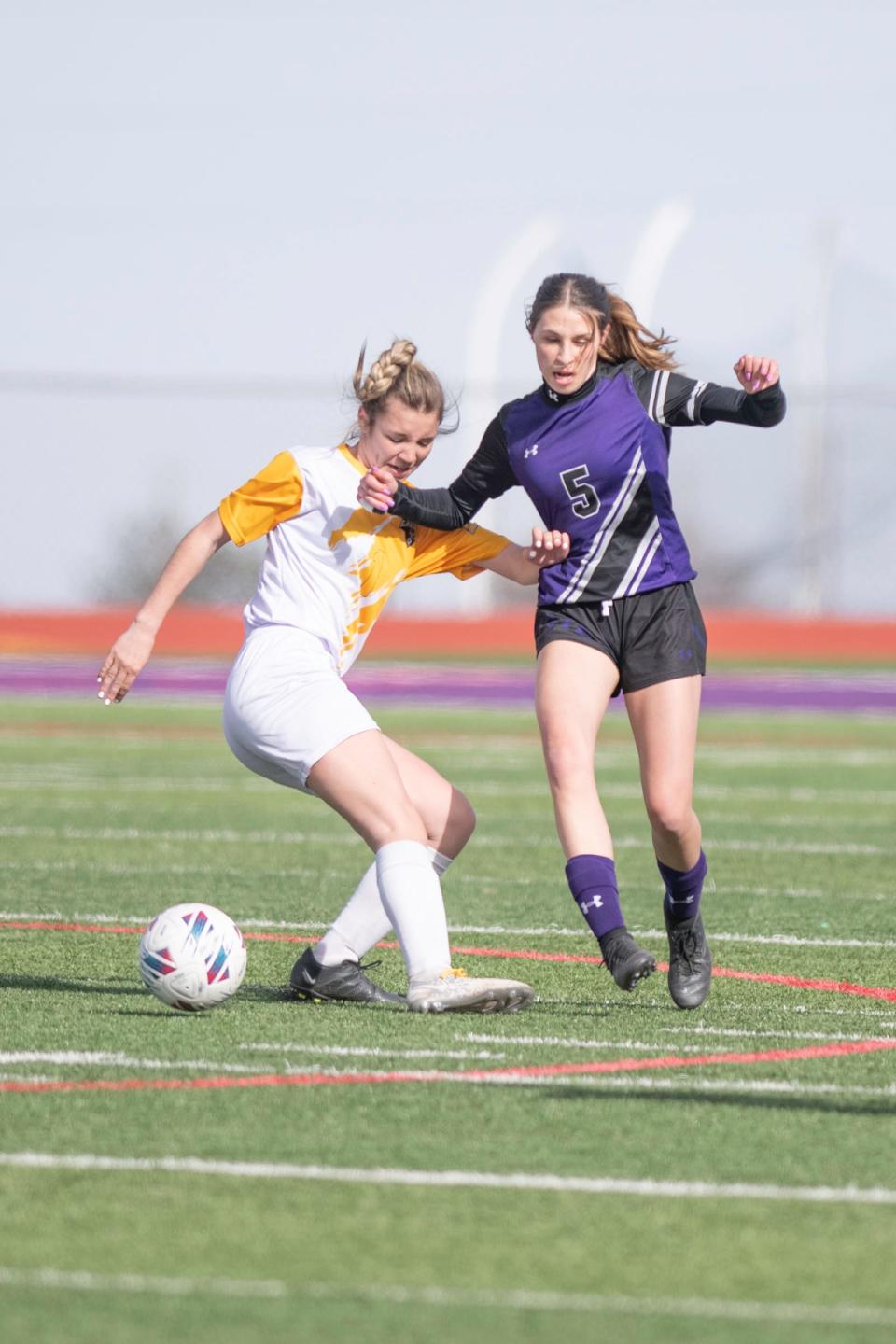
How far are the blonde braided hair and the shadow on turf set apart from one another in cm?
222

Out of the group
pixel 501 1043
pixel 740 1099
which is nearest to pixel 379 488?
pixel 501 1043

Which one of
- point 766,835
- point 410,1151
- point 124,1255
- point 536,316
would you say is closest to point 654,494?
point 536,316

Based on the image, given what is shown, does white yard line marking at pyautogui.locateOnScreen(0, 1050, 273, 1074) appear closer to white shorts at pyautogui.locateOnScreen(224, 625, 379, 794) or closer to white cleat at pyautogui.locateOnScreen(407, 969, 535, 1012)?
white cleat at pyautogui.locateOnScreen(407, 969, 535, 1012)

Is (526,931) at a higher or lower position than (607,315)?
lower

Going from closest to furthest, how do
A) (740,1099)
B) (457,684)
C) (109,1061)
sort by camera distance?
(740,1099)
(109,1061)
(457,684)

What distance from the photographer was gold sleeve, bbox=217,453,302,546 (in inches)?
261

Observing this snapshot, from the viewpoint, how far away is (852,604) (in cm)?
3731

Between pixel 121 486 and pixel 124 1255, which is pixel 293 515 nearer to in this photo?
pixel 124 1255

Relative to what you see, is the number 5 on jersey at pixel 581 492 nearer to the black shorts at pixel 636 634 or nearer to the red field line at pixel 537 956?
the black shorts at pixel 636 634

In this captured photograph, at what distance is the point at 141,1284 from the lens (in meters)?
3.60

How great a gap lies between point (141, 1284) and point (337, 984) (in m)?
3.21

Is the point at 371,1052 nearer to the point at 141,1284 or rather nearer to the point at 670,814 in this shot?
the point at 670,814

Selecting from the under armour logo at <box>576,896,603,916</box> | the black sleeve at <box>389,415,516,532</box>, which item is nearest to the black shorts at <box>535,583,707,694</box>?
the black sleeve at <box>389,415,516,532</box>

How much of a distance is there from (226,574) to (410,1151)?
32.3m
